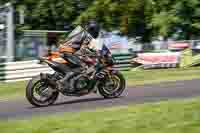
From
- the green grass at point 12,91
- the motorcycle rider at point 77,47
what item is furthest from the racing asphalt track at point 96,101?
the green grass at point 12,91

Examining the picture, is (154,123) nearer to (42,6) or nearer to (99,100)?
(99,100)

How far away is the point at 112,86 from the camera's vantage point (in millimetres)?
11930

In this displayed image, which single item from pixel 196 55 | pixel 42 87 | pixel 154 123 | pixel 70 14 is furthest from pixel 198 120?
pixel 70 14

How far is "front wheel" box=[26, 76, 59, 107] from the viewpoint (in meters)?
10.9

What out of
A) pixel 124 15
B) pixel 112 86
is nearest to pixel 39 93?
pixel 112 86

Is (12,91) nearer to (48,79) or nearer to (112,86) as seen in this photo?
(112,86)

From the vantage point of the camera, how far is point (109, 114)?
27.4 feet

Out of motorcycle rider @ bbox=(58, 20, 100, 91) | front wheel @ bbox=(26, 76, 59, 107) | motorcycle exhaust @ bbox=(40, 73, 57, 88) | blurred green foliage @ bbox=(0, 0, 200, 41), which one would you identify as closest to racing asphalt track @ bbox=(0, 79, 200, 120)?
front wheel @ bbox=(26, 76, 59, 107)

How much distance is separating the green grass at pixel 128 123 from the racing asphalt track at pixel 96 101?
2.24m

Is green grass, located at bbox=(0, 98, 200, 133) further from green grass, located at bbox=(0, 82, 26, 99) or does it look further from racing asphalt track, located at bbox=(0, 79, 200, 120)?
green grass, located at bbox=(0, 82, 26, 99)

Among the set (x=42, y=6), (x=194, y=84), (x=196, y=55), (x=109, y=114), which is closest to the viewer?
(x=109, y=114)

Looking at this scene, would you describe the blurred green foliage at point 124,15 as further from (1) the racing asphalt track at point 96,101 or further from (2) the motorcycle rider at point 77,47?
(2) the motorcycle rider at point 77,47

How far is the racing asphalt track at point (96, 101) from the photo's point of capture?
10.4 metres

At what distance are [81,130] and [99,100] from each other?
17.0 feet
